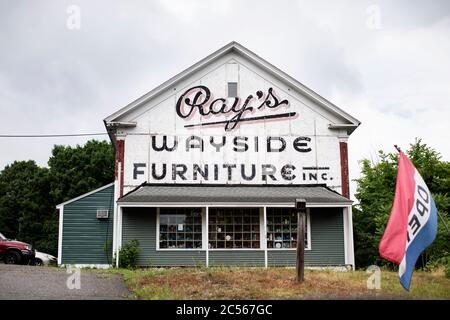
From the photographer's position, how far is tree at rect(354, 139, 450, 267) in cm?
2473

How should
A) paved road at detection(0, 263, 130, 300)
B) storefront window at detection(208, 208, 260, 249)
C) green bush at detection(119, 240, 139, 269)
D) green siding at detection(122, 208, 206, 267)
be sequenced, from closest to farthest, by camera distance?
paved road at detection(0, 263, 130, 300) < green bush at detection(119, 240, 139, 269) < green siding at detection(122, 208, 206, 267) < storefront window at detection(208, 208, 260, 249)

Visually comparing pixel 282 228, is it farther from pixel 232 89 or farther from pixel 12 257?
pixel 12 257

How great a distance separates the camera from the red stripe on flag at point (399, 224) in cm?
998

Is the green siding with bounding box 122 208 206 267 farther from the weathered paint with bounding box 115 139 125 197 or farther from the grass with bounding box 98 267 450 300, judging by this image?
the grass with bounding box 98 267 450 300

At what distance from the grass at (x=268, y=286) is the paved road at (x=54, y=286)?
18.5 inches

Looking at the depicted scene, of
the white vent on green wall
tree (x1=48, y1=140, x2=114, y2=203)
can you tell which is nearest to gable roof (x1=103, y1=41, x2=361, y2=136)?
the white vent on green wall

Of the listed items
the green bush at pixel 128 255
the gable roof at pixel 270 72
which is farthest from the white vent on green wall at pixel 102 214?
the gable roof at pixel 270 72

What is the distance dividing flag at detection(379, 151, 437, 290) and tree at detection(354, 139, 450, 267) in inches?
513

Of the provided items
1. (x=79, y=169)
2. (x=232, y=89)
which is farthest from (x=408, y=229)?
(x=79, y=169)

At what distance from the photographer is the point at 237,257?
19734 mm

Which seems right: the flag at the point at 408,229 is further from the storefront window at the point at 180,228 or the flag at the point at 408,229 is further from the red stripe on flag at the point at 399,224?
the storefront window at the point at 180,228

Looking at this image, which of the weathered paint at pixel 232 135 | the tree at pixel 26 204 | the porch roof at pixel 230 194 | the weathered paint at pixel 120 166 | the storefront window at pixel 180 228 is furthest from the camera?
the tree at pixel 26 204
